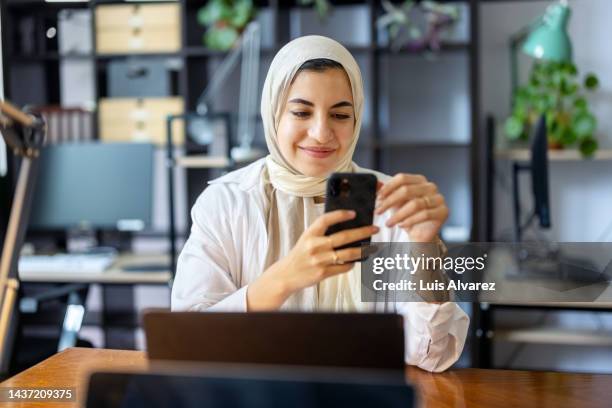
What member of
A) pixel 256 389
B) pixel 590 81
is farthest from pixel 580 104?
pixel 256 389

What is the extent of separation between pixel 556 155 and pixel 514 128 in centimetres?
24

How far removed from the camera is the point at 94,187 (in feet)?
8.25

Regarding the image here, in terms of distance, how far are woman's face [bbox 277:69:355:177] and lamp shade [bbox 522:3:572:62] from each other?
1.21 metres

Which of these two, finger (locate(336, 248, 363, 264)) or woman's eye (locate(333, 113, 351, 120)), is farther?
woman's eye (locate(333, 113, 351, 120))

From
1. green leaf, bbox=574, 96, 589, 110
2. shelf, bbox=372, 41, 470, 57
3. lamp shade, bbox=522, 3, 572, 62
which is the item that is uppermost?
shelf, bbox=372, 41, 470, 57

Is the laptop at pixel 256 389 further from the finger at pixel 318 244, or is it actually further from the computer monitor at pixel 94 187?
the computer monitor at pixel 94 187

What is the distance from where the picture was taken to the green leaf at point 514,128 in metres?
2.34

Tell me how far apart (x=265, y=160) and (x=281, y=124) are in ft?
0.34

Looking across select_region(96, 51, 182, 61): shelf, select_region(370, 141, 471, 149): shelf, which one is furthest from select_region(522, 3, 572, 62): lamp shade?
select_region(96, 51, 182, 61): shelf

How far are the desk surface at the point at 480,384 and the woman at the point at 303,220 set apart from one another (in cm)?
5

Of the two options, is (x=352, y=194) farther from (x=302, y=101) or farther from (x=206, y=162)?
(x=206, y=162)

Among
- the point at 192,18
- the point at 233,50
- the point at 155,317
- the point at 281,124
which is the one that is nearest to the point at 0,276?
the point at 155,317

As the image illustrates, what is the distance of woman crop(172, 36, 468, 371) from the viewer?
93 centimetres

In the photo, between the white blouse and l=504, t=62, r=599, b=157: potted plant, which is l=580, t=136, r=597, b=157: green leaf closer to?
l=504, t=62, r=599, b=157: potted plant
